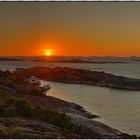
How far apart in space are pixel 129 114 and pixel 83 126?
5.16m

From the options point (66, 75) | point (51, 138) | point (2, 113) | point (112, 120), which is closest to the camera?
point (51, 138)

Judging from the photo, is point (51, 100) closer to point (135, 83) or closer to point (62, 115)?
point (62, 115)

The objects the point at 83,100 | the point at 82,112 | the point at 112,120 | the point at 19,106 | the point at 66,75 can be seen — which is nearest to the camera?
the point at 19,106

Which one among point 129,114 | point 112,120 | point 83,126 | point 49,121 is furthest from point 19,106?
point 129,114

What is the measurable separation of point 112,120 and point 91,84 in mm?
16292

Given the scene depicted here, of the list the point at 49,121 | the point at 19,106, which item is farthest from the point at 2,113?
the point at 49,121

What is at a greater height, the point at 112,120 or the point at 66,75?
the point at 66,75

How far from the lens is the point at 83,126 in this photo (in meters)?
8.84

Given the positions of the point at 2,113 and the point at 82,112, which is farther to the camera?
the point at 82,112

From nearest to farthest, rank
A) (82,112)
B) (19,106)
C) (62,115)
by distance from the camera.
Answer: (19,106) < (62,115) < (82,112)

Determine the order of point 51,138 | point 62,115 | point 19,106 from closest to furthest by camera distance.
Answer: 1. point 51,138
2. point 19,106
3. point 62,115

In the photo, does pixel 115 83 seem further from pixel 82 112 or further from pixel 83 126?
pixel 83 126

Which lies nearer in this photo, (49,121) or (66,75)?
(49,121)

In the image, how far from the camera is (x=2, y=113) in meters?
7.36
